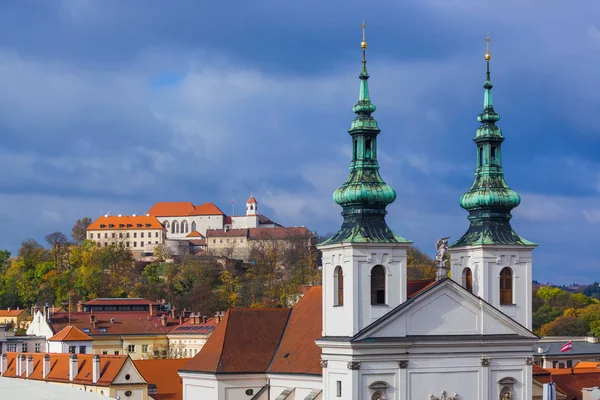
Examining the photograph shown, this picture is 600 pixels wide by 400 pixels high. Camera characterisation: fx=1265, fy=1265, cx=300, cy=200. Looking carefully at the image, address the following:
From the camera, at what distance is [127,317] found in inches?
4043

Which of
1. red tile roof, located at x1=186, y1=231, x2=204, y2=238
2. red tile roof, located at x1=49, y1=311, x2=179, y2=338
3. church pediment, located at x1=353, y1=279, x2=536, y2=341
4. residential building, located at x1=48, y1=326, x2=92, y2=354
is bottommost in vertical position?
church pediment, located at x1=353, y1=279, x2=536, y2=341

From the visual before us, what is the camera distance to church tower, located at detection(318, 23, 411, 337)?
137 feet

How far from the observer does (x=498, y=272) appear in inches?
1764

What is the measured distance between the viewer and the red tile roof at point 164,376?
2241 inches

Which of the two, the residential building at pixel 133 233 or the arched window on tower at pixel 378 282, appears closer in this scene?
the arched window on tower at pixel 378 282

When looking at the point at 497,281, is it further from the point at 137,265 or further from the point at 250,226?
the point at 250,226

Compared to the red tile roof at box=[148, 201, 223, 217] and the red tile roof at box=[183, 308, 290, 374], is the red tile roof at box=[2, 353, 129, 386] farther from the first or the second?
the red tile roof at box=[148, 201, 223, 217]

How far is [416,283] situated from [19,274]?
9914 cm

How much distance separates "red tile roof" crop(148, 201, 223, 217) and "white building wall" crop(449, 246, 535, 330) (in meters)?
129

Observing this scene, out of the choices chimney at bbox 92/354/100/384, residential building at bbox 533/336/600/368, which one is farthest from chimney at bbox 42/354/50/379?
residential building at bbox 533/336/600/368

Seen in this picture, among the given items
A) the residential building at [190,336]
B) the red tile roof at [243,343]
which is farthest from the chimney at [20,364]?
the residential building at [190,336]

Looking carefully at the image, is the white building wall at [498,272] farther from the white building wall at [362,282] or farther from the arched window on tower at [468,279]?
the white building wall at [362,282]

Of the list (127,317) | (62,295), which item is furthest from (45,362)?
(62,295)

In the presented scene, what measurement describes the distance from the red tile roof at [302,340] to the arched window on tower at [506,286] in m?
6.89
